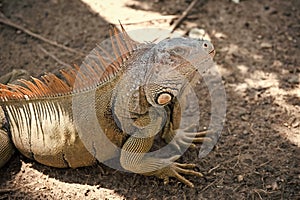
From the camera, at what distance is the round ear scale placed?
425cm

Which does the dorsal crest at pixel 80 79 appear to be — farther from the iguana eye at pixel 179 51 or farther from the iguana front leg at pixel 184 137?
the iguana front leg at pixel 184 137

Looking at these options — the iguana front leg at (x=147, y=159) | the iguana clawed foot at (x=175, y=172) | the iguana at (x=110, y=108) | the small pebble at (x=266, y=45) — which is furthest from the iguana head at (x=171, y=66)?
the small pebble at (x=266, y=45)

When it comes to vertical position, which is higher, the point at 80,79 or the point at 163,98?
the point at 80,79

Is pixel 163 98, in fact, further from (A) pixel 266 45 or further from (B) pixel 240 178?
(A) pixel 266 45

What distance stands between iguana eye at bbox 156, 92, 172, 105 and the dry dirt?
91 centimetres

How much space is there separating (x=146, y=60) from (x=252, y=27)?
2.80 m

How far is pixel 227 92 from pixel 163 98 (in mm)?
1647

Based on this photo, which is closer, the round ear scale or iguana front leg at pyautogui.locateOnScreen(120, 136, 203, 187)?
the round ear scale

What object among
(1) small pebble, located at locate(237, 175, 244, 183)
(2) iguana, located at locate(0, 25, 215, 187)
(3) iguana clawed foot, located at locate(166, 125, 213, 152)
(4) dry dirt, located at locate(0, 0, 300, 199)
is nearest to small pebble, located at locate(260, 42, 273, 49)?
(4) dry dirt, located at locate(0, 0, 300, 199)

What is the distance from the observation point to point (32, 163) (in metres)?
4.93

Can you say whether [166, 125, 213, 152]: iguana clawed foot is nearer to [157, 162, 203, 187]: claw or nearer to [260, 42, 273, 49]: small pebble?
[157, 162, 203, 187]: claw

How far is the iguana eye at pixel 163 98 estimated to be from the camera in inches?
167

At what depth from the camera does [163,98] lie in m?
4.26

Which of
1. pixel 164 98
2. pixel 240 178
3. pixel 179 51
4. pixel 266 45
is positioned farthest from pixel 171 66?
pixel 266 45
